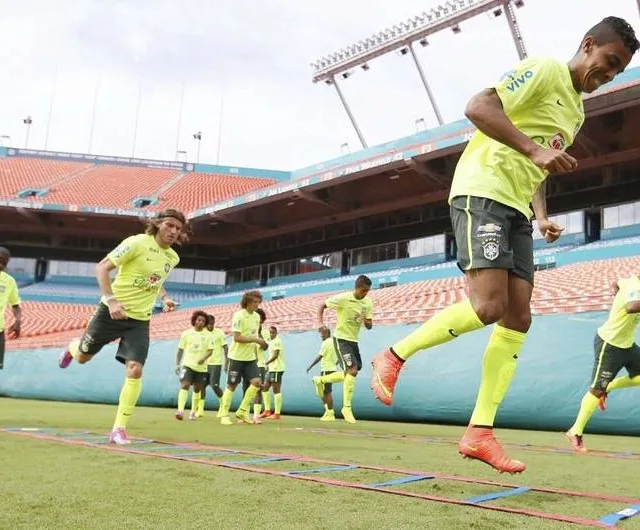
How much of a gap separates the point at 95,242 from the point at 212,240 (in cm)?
683

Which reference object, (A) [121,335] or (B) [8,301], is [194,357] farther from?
(A) [121,335]

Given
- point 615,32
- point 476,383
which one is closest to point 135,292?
point 615,32

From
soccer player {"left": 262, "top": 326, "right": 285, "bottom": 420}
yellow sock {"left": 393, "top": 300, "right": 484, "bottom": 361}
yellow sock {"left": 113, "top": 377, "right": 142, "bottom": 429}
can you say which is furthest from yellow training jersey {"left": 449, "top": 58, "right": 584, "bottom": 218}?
soccer player {"left": 262, "top": 326, "right": 285, "bottom": 420}

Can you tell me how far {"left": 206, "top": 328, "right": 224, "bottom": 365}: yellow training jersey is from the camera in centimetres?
1036

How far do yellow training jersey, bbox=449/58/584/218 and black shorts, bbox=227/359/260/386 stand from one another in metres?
6.56

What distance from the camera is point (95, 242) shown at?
3694 centimetres

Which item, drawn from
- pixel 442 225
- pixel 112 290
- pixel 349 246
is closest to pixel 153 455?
pixel 112 290

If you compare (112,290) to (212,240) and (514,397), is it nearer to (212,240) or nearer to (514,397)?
(514,397)

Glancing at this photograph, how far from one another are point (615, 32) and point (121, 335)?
4.48 metres

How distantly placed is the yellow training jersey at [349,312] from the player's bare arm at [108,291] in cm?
405

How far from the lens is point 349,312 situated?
9.19m

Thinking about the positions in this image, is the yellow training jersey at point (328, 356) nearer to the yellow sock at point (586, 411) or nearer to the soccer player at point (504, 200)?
the yellow sock at point (586, 411)

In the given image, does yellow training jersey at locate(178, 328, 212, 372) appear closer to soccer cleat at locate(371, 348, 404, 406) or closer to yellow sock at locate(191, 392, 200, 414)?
yellow sock at locate(191, 392, 200, 414)

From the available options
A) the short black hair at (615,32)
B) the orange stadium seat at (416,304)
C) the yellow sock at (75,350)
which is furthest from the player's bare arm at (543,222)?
the orange stadium seat at (416,304)
